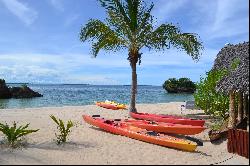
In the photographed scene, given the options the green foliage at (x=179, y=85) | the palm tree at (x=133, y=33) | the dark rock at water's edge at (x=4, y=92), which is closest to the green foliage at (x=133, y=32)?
the palm tree at (x=133, y=33)

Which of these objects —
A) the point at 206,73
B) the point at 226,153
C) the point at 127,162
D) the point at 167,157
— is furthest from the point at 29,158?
the point at 206,73

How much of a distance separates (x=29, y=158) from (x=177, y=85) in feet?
277

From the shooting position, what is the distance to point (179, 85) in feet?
311

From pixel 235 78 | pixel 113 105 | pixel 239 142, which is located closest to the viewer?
pixel 239 142

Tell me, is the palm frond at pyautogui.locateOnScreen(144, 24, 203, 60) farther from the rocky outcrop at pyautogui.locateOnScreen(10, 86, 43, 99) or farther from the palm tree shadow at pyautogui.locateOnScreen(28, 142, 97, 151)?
the rocky outcrop at pyautogui.locateOnScreen(10, 86, 43, 99)

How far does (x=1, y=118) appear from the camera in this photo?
22281mm

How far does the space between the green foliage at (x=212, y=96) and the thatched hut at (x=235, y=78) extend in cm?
62

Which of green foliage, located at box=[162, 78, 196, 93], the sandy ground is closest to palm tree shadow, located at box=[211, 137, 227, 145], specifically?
the sandy ground

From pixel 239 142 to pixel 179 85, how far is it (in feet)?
271

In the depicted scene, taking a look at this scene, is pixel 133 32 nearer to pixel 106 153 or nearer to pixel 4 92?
pixel 106 153

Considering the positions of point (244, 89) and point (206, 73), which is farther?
point (206, 73)

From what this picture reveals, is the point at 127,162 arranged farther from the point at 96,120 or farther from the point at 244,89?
the point at 96,120

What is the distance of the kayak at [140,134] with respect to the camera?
13.3 metres

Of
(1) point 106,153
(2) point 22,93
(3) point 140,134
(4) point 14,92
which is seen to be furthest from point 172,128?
(4) point 14,92
